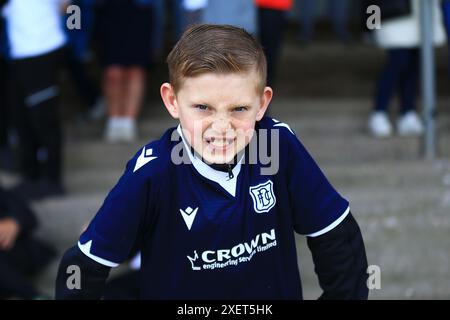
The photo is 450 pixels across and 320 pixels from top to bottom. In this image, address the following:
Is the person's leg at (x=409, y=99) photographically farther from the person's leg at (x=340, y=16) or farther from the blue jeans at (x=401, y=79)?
the person's leg at (x=340, y=16)

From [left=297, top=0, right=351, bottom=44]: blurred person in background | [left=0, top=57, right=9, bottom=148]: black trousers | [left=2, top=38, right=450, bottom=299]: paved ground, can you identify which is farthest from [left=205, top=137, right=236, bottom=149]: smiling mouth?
[left=297, top=0, right=351, bottom=44]: blurred person in background

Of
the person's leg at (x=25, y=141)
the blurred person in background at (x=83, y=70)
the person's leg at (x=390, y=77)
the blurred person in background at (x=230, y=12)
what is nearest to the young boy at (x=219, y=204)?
the blurred person in background at (x=230, y=12)

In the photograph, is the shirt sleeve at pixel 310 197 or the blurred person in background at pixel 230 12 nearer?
the shirt sleeve at pixel 310 197

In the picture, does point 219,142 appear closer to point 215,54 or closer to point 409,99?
point 215,54

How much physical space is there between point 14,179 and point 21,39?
2.67 ft

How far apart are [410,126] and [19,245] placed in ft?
7.40

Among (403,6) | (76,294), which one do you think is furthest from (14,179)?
(76,294)

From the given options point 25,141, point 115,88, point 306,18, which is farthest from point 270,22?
point 306,18

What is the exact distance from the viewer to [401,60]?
5078 millimetres

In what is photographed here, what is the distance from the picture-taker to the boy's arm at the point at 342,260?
7.48 feet

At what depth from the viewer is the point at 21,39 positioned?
450 cm

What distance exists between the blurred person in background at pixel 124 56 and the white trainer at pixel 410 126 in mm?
1462

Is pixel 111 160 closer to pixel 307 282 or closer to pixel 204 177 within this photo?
pixel 307 282

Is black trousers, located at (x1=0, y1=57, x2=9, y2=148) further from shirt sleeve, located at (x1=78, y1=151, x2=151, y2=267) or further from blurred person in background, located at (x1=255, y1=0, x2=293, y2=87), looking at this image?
shirt sleeve, located at (x1=78, y1=151, x2=151, y2=267)
